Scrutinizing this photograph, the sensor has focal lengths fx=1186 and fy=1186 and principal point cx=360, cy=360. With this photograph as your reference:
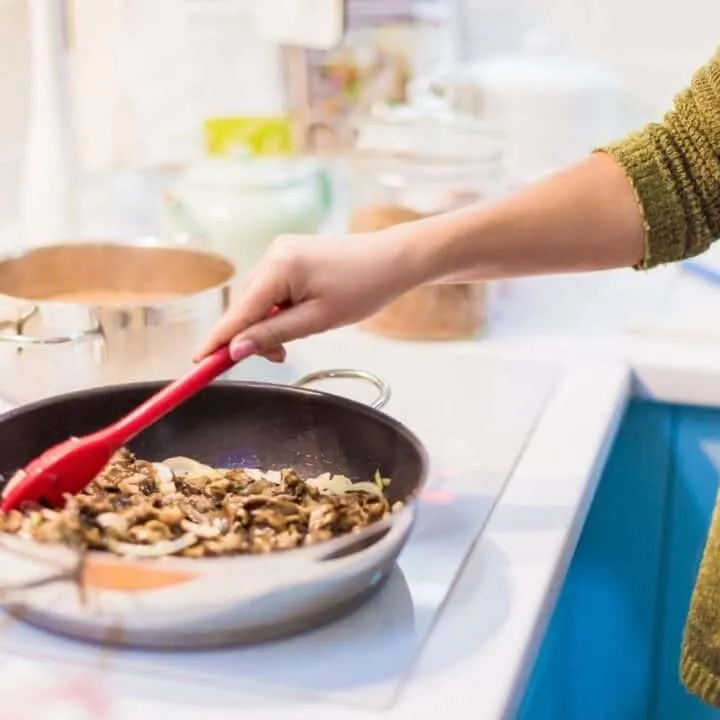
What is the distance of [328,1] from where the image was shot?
1.40 meters

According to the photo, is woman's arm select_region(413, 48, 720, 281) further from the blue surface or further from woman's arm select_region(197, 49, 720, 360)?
the blue surface

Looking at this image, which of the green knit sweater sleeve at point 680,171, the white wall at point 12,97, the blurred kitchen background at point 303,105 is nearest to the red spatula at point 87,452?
the green knit sweater sleeve at point 680,171

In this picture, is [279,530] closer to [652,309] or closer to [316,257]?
[316,257]

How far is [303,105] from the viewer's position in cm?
163

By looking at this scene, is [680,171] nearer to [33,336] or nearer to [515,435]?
[515,435]

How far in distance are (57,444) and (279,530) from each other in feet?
0.61

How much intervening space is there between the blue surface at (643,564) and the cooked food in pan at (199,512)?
0.39m

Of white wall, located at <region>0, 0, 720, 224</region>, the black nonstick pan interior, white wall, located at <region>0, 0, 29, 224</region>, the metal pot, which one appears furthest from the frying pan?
white wall, located at <region>0, 0, 720, 224</region>

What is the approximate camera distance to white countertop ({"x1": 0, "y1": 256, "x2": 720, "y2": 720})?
1.95 feet

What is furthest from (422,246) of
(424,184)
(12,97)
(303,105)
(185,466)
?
(303,105)

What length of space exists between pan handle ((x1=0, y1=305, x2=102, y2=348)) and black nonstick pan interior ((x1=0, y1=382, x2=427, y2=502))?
9 centimetres

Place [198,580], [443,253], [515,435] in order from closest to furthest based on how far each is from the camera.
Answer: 1. [198,580]
2. [443,253]
3. [515,435]

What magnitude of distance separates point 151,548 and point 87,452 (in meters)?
0.10

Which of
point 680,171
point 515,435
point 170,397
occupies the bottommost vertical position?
point 515,435
